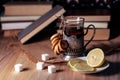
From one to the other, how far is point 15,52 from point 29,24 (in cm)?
18

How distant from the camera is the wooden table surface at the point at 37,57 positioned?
0.73m

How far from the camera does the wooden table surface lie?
2.40 feet

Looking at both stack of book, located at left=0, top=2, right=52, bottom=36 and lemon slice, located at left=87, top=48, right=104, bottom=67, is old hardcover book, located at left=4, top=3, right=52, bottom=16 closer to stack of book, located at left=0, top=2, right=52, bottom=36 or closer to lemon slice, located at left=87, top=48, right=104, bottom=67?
stack of book, located at left=0, top=2, right=52, bottom=36

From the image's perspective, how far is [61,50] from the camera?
2.78 feet

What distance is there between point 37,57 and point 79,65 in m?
0.16

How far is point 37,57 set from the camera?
85 cm

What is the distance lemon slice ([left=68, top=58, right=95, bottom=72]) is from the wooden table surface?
0.05ft

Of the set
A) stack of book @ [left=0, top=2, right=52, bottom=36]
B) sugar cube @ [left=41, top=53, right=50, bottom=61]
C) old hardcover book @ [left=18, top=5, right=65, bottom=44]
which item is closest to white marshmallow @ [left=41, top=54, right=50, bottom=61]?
sugar cube @ [left=41, top=53, right=50, bottom=61]

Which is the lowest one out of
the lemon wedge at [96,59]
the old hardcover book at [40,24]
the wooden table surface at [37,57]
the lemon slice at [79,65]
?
the wooden table surface at [37,57]

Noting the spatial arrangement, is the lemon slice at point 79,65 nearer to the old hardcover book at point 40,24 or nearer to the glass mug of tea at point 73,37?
the glass mug of tea at point 73,37

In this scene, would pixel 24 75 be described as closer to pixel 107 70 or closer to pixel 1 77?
pixel 1 77

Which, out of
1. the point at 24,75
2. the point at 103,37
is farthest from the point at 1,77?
the point at 103,37

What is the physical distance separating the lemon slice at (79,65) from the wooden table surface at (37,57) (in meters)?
0.02

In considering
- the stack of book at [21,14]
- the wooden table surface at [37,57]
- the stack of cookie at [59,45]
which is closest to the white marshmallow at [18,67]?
the wooden table surface at [37,57]
